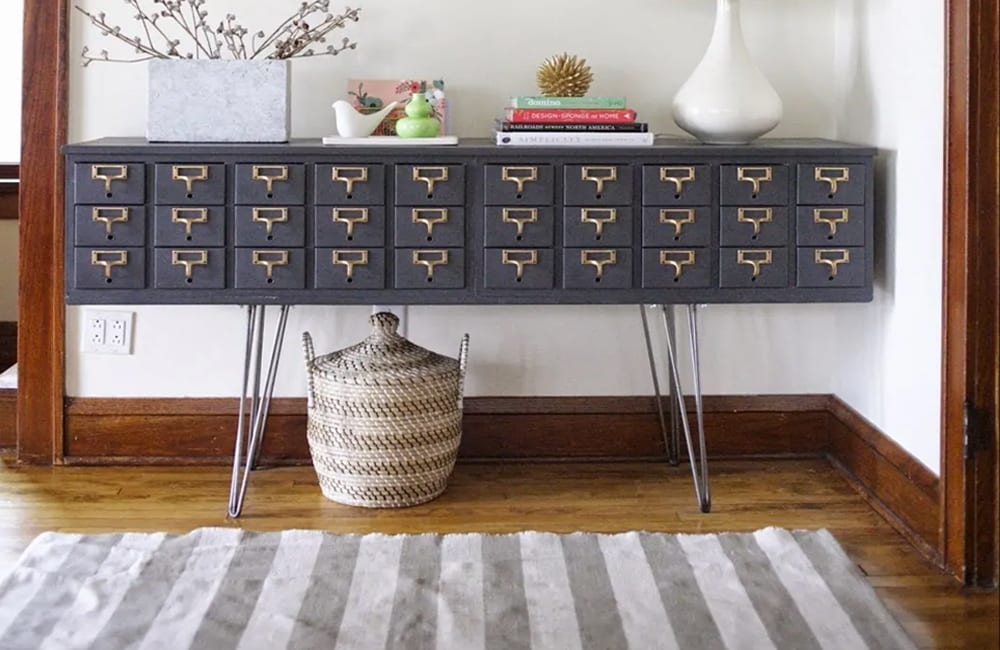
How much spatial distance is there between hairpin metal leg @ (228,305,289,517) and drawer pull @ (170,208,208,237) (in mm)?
217

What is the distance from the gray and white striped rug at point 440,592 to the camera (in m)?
2.11

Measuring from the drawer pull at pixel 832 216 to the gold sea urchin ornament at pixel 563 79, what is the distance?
56cm

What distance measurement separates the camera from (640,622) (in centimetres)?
218

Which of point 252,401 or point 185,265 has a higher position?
point 185,265

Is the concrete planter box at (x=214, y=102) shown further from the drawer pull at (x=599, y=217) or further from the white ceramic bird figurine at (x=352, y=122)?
the drawer pull at (x=599, y=217)

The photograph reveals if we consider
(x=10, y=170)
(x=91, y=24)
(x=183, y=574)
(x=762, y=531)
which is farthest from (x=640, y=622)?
(x=10, y=170)

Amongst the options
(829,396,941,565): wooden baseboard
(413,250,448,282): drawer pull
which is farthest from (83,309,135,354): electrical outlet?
(829,396,941,565): wooden baseboard

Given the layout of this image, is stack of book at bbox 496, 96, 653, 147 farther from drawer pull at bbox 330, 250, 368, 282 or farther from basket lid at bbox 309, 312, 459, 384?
basket lid at bbox 309, 312, 459, 384

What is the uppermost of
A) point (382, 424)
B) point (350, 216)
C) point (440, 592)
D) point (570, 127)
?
point (570, 127)

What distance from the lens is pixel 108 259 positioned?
105 inches

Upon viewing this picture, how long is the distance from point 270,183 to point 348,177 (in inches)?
6.2

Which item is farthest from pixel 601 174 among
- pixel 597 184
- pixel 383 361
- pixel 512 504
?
pixel 512 504

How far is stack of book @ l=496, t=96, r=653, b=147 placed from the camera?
2.71m

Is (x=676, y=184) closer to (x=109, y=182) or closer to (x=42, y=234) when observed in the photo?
(x=109, y=182)
